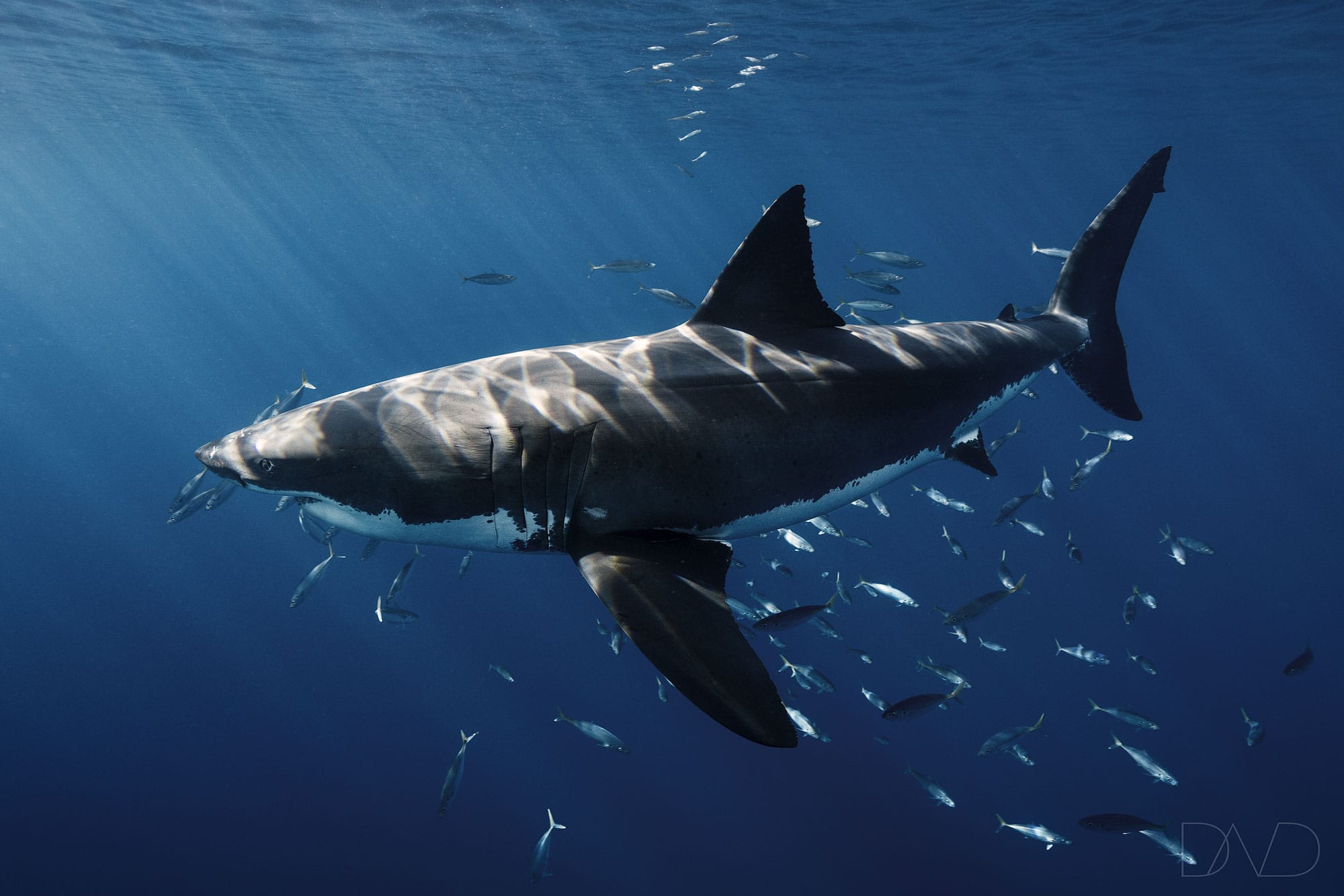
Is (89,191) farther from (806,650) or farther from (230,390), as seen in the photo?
(806,650)

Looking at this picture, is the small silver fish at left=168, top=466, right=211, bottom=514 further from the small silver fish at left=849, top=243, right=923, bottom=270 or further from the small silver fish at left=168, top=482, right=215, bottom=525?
the small silver fish at left=849, top=243, right=923, bottom=270

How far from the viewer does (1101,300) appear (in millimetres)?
5348

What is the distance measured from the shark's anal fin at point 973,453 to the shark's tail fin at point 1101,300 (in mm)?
A: 1303

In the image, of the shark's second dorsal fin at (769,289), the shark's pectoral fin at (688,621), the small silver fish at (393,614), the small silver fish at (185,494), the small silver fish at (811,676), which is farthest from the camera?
the small silver fish at (185,494)

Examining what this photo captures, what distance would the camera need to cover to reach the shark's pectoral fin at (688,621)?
6.93ft

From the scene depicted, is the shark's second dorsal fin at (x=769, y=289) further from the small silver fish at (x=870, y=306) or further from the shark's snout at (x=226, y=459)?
the small silver fish at (x=870, y=306)

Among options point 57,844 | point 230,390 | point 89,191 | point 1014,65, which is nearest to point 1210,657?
point 1014,65

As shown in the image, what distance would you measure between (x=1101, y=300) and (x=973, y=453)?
203 cm

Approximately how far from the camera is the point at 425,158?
4438cm

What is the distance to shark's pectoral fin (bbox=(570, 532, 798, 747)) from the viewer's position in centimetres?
211
